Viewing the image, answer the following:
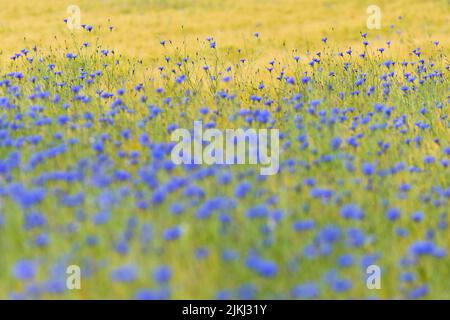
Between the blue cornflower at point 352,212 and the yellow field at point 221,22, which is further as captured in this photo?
the yellow field at point 221,22

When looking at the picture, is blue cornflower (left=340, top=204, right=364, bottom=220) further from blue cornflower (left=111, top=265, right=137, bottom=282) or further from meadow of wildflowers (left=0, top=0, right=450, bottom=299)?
blue cornflower (left=111, top=265, right=137, bottom=282)

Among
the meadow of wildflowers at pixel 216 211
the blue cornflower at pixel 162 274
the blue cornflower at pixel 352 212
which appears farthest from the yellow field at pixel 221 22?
the blue cornflower at pixel 162 274

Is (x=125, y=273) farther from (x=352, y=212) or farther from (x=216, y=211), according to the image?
(x=352, y=212)

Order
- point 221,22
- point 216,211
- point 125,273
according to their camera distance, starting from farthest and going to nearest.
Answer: point 221,22 < point 216,211 < point 125,273

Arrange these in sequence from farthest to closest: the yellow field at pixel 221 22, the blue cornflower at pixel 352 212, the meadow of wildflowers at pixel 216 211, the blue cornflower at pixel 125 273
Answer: the yellow field at pixel 221 22, the blue cornflower at pixel 352 212, the meadow of wildflowers at pixel 216 211, the blue cornflower at pixel 125 273

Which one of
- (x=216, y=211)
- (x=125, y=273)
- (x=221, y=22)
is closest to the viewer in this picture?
(x=125, y=273)

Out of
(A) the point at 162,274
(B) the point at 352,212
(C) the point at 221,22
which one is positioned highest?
(C) the point at 221,22

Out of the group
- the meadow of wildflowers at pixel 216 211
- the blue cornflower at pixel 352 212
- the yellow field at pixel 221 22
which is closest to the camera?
the meadow of wildflowers at pixel 216 211

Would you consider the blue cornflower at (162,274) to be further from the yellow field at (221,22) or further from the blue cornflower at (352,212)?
the yellow field at (221,22)

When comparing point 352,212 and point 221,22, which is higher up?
point 221,22

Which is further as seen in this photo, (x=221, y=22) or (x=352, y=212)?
(x=221, y=22)

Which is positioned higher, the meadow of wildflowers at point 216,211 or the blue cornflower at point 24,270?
the meadow of wildflowers at point 216,211

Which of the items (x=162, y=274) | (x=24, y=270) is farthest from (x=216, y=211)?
(x=24, y=270)
